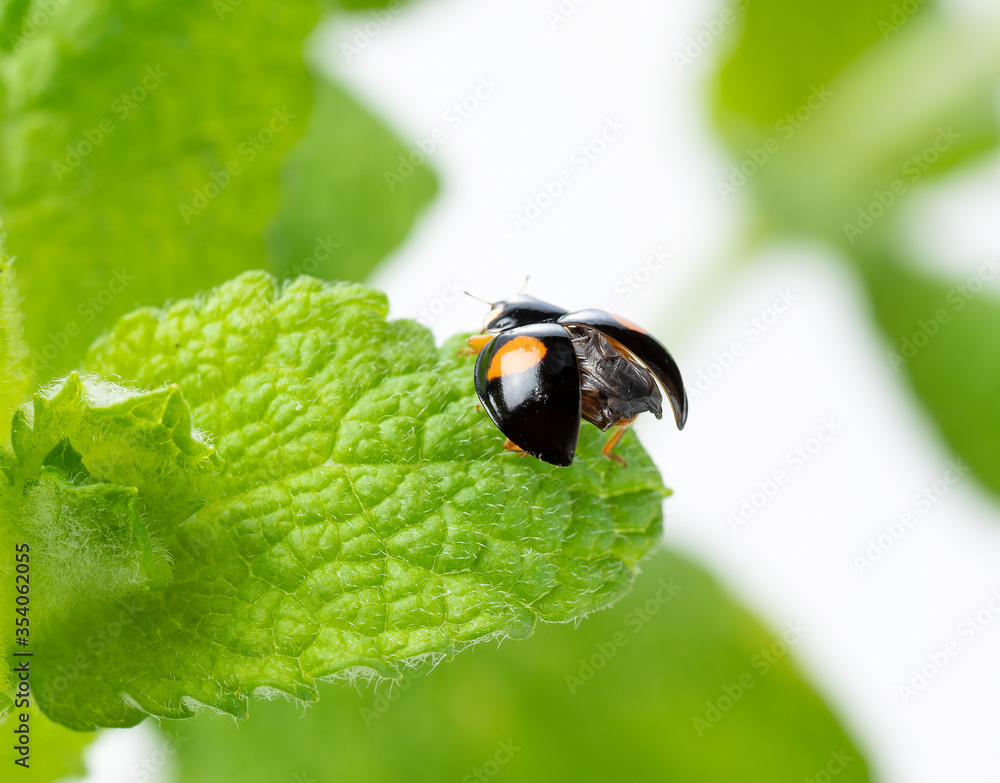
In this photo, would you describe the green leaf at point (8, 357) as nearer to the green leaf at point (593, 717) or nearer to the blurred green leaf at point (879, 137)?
the green leaf at point (593, 717)

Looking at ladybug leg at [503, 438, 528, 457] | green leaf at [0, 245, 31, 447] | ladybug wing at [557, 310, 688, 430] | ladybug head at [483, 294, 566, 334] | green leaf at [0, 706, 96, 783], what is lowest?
green leaf at [0, 706, 96, 783]

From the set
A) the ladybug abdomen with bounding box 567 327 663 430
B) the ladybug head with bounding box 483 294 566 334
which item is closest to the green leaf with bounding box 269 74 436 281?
the ladybug head with bounding box 483 294 566 334

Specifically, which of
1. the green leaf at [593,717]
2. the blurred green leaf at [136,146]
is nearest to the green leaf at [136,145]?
the blurred green leaf at [136,146]

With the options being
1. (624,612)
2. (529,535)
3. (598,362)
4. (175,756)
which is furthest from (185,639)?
(624,612)

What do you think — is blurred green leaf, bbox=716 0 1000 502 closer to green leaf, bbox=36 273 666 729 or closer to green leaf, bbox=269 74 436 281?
green leaf, bbox=269 74 436 281

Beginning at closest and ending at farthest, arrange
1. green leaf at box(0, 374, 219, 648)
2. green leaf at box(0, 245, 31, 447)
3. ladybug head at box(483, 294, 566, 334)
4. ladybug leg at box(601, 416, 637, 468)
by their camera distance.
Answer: green leaf at box(0, 374, 219, 648), green leaf at box(0, 245, 31, 447), ladybug leg at box(601, 416, 637, 468), ladybug head at box(483, 294, 566, 334)

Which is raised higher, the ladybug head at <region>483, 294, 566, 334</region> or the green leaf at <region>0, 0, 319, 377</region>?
the ladybug head at <region>483, 294, 566, 334</region>

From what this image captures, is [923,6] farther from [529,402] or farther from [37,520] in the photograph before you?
[37,520]
